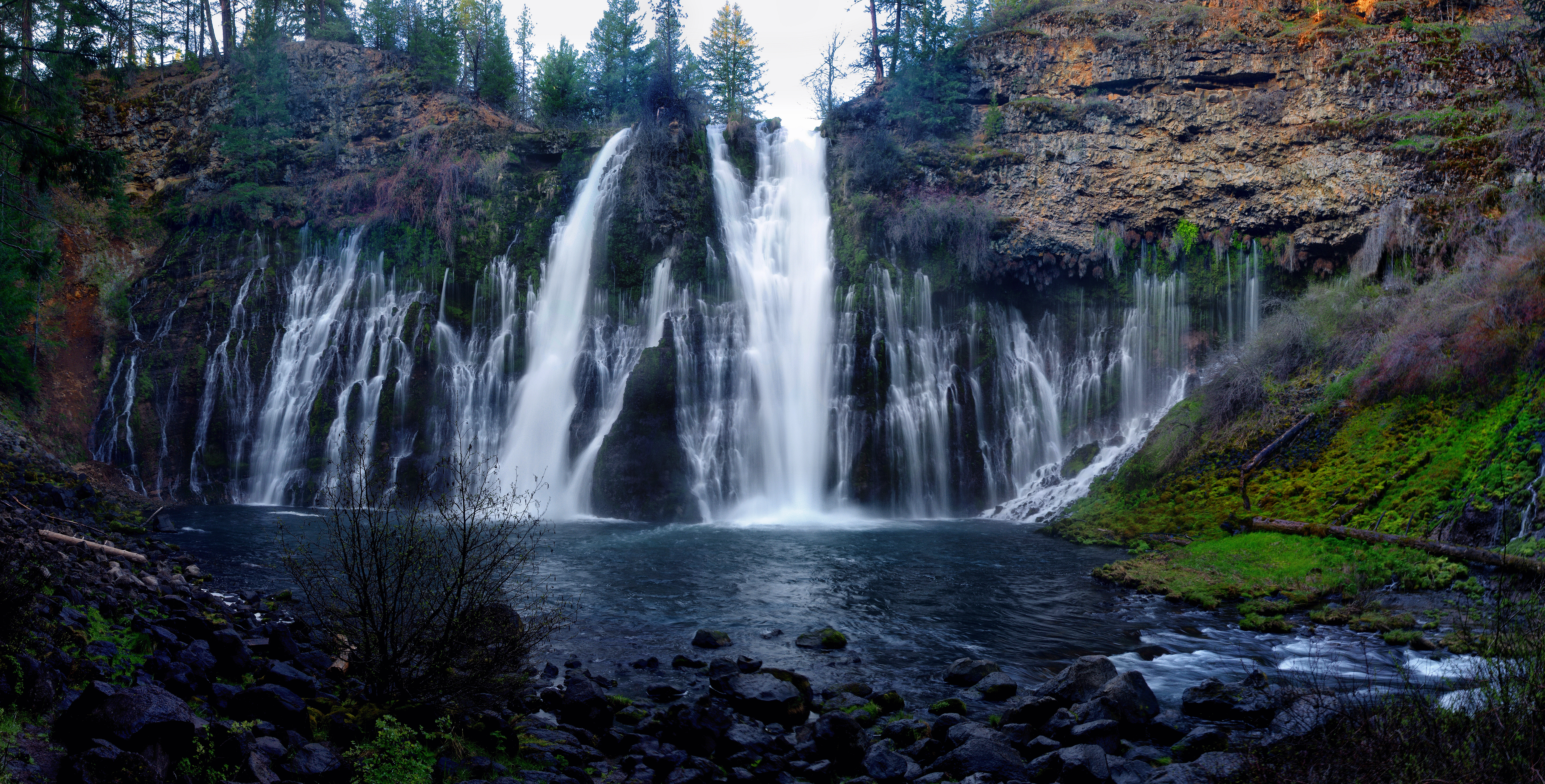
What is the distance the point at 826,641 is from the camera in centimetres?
1041

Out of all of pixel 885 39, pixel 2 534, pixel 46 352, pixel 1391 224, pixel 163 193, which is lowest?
pixel 2 534

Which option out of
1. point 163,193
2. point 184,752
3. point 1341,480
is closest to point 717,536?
point 1341,480

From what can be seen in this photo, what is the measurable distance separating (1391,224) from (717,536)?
74.5 ft

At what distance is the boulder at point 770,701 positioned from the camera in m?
7.61

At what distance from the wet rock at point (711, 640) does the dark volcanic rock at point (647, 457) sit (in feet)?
43.5

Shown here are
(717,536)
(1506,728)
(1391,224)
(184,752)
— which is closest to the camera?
(1506,728)

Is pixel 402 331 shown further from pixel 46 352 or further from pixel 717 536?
pixel 717 536

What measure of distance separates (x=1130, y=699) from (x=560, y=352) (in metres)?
23.8

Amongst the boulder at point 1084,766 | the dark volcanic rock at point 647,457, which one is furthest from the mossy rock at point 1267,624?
the dark volcanic rock at point 647,457

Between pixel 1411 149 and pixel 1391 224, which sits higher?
pixel 1411 149

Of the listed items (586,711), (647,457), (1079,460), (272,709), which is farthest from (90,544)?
(1079,460)

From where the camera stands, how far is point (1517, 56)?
23828mm

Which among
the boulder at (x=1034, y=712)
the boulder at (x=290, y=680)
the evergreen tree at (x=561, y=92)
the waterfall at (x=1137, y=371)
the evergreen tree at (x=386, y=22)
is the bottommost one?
the boulder at (x=1034, y=712)

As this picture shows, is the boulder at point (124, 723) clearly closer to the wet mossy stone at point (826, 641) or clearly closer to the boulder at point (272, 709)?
the boulder at point (272, 709)
